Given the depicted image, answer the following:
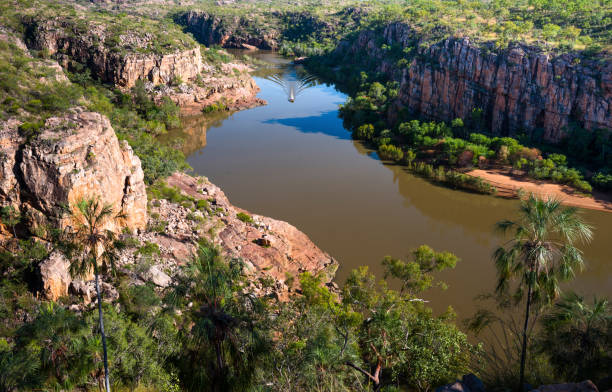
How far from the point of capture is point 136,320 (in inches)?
687

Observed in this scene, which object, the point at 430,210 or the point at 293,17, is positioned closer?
the point at 430,210

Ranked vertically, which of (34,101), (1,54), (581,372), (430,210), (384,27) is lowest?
(430,210)

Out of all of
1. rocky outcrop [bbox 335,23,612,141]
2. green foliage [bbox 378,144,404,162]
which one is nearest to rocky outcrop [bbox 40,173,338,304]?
green foliage [bbox 378,144,404,162]

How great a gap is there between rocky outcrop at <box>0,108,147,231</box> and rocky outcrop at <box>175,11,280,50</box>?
407 feet

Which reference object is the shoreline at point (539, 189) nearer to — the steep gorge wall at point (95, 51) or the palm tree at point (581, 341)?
the palm tree at point (581, 341)

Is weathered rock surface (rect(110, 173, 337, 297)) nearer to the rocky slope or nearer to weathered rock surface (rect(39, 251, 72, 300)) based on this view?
weathered rock surface (rect(39, 251, 72, 300))

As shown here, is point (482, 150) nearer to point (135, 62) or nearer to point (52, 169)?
point (52, 169)

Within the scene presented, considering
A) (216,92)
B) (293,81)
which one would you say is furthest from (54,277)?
(293,81)

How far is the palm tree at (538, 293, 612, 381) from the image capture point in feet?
41.8

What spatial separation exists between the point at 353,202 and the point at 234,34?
119203 mm

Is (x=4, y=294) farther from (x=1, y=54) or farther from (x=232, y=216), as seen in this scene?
(x=1, y=54)

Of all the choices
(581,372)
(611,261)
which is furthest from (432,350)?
(611,261)

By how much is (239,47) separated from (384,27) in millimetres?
61880

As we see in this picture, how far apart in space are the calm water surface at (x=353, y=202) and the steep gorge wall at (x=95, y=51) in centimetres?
1178
